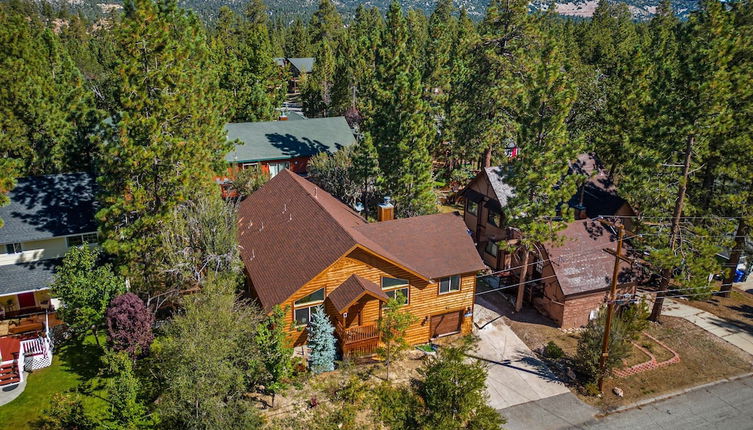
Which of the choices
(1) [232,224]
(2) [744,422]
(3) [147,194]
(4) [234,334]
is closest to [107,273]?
(3) [147,194]

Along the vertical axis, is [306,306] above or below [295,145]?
below

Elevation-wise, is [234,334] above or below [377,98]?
below

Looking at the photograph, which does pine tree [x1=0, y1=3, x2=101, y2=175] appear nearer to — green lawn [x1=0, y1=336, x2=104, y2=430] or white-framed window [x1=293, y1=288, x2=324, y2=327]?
green lawn [x1=0, y1=336, x2=104, y2=430]

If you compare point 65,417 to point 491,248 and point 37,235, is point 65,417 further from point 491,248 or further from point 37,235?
point 491,248

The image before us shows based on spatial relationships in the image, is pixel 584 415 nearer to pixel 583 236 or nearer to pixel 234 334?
pixel 583 236

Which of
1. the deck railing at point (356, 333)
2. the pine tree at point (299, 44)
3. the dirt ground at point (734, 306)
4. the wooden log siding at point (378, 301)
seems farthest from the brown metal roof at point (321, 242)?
the pine tree at point (299, 44)

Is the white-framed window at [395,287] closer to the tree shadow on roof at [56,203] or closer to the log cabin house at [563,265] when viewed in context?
the log cabin house at [563,265]

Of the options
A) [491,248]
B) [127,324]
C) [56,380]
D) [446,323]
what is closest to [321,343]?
[446,323]
